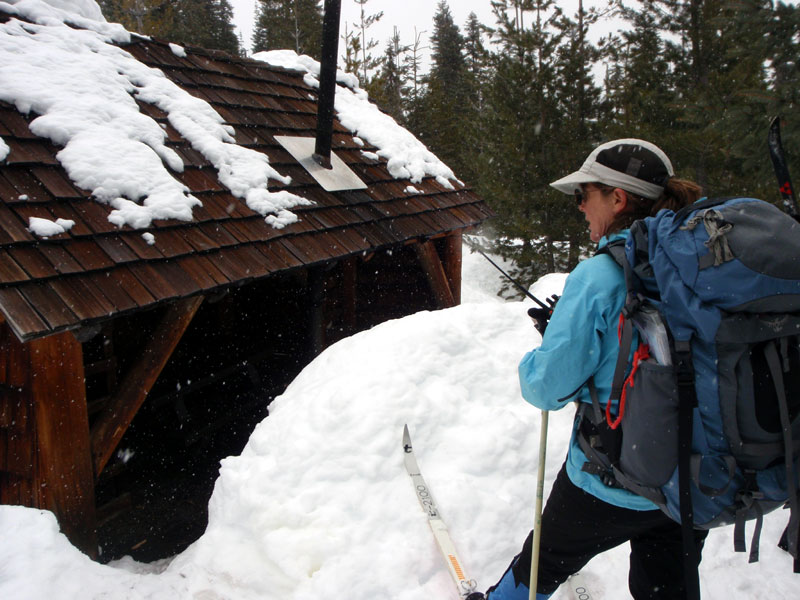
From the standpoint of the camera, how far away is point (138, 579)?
2.65 m

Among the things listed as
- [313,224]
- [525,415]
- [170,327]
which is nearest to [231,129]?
[313,224]

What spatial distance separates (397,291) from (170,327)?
15.3 feet

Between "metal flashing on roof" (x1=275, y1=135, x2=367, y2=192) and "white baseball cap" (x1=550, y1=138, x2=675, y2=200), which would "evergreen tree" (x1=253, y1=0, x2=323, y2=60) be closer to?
"metal flashing on roof" (x1=275, y1=135, x2=367, y2=192)

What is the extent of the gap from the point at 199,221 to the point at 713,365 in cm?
375

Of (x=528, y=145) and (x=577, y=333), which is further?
(x=528, y=145)

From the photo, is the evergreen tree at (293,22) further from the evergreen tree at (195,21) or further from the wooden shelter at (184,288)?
the wooden shelter at (184,288)

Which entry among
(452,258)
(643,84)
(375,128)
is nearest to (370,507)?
(452,258)

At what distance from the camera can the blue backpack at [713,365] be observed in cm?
138

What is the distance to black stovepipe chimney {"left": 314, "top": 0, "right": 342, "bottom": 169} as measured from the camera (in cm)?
579

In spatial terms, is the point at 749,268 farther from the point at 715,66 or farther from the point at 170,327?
the point at 715,66

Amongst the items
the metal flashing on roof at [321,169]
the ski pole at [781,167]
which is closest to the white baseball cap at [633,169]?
the ski pole at [781,167]

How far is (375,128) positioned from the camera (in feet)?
24.5

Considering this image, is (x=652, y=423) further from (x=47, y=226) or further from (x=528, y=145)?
(x=528, y=145)

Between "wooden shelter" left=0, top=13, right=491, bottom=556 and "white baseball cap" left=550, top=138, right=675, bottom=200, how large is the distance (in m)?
2.76
